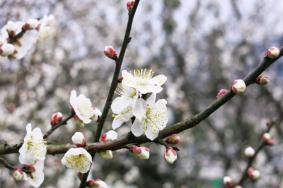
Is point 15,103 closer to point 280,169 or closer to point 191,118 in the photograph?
point 280,169

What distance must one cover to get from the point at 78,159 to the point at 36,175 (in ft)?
0.98

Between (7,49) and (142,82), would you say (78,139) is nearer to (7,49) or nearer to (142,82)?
(142,82)

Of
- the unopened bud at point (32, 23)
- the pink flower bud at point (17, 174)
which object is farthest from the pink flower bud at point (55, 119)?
the unopened bud at point (32, 23)

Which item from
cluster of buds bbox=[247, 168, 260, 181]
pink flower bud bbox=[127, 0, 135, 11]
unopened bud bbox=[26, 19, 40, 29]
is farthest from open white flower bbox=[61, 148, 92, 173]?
cluster of buds bbox=[247, 168, 260, 181]

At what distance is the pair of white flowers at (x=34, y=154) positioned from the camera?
5.32ft

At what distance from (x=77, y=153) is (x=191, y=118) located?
383 mm

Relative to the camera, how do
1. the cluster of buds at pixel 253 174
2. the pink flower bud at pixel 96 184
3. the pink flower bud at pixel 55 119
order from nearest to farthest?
the pink flower bud at pixel 96 184
the pink flower bud at pixel 55 119
the cluster of buds at pixel 253 174

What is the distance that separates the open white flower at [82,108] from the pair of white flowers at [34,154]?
16 centimetres

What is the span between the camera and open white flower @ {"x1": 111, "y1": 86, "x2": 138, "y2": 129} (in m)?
1.47

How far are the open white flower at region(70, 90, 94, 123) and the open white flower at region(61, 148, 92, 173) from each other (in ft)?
0.73

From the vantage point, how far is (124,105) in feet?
4.79

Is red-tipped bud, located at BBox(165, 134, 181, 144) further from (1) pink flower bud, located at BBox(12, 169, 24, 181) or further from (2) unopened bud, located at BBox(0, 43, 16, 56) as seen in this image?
(2) unopened bud, located at BBox(0, 43, 16, 56)

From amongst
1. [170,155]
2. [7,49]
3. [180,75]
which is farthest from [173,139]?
[180,75]

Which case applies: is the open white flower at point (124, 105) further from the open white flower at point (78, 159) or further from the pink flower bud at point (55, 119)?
the pink flower bud at point (55, 119)
